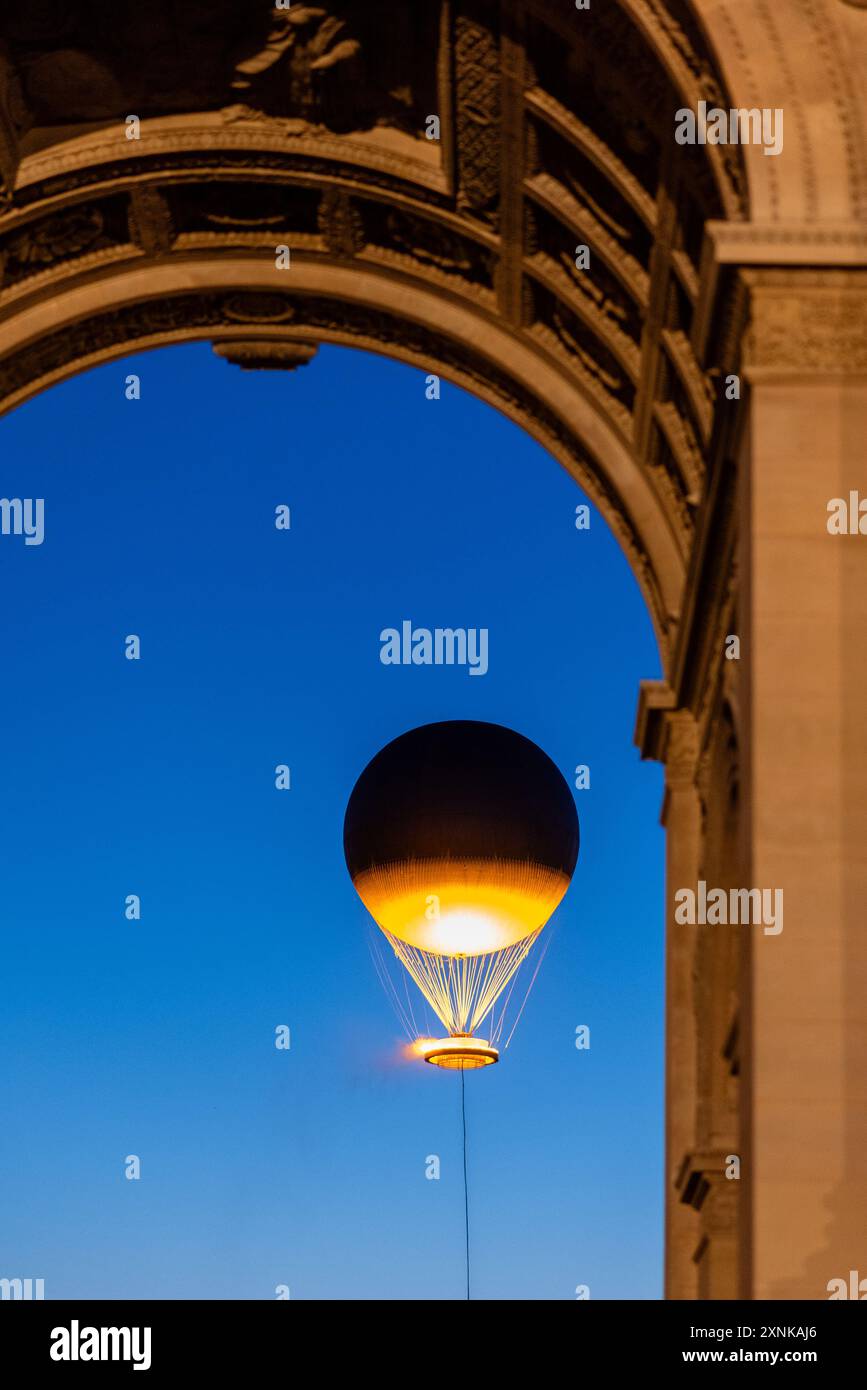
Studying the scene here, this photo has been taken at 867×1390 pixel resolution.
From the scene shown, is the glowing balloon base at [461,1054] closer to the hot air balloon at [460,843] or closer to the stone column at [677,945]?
the hot air balloon at [460,843]

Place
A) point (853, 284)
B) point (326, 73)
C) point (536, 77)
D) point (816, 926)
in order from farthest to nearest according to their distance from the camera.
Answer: point (326, 73)
point (536, 77)
point (853, 284)
point (816, 926)

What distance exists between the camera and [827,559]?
22.0 m

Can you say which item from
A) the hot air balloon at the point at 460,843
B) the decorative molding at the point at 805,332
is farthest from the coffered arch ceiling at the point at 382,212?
the hot air balloon at the point at 460,843

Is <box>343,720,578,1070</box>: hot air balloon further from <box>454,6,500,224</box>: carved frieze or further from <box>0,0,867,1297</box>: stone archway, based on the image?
<box>454,6,500,224</box>: carved frieze

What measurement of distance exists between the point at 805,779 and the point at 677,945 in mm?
11117

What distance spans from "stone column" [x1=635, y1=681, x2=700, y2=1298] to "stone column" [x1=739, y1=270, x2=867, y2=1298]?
356 inches

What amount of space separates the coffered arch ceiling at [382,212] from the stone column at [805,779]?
16.5 ft

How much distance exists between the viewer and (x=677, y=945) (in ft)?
106

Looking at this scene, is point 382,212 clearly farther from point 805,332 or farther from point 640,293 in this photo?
point 805,332

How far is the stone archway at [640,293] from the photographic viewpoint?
840 inches

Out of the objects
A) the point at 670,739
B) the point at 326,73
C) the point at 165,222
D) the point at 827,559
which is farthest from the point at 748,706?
the point at 165,222

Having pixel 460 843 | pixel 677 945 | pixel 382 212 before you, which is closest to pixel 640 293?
pixel 382 212
